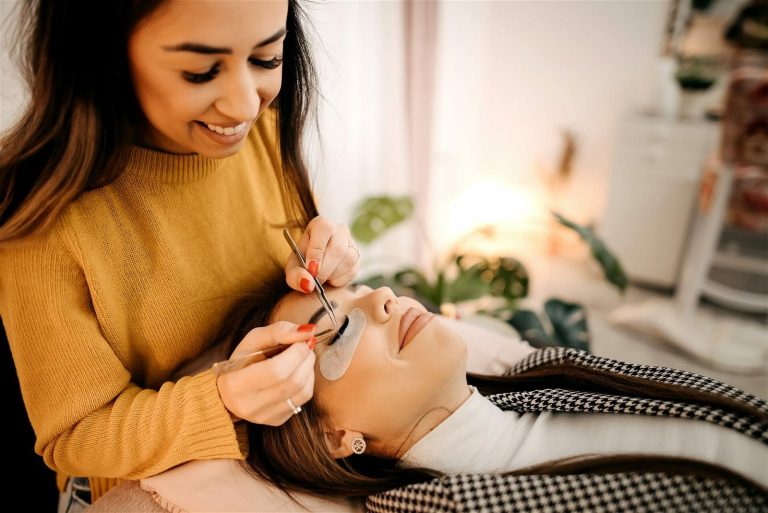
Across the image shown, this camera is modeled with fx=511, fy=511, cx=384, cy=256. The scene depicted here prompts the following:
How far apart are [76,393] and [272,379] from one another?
1.04 ft

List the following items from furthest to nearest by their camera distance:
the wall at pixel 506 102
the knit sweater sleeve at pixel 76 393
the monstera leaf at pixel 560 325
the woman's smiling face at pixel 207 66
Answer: the wall at pixel 506 102 → the monstera leaf at pixel 560 325 → the knit sweater sleeve at pixel 76 393 → the woman's smiling face at pixel 207 66

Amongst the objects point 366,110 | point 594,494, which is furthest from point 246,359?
point 366,110

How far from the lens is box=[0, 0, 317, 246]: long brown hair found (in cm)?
66

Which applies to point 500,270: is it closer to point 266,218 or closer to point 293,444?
point 266,218

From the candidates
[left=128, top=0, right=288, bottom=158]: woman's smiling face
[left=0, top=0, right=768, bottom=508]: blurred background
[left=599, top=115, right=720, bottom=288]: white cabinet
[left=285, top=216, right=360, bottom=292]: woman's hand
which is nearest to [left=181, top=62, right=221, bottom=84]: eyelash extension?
[left=128, top=0, right=288, bottom=158]: woman's smiling face

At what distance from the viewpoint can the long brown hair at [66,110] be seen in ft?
2.16

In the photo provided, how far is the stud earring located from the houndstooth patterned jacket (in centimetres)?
8

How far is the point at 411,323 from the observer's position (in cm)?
91

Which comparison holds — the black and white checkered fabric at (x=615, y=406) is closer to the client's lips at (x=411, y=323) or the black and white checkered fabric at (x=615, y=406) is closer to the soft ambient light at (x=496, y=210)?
the client's lips at (x=411, y=323)

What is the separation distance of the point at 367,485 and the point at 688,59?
3095mm

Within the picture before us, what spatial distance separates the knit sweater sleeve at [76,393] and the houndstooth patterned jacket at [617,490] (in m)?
0.31

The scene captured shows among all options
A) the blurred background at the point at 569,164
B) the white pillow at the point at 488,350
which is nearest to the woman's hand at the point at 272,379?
the white pillow at the point at 488,350

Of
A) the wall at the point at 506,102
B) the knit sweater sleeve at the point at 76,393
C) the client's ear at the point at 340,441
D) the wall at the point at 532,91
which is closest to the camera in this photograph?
the knit sweater sleeve at the point at 76,393

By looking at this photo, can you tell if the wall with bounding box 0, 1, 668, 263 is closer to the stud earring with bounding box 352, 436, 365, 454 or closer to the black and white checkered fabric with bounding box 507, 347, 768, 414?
the black and white checkered fabric with bounding box 507, 347, 768, 414
